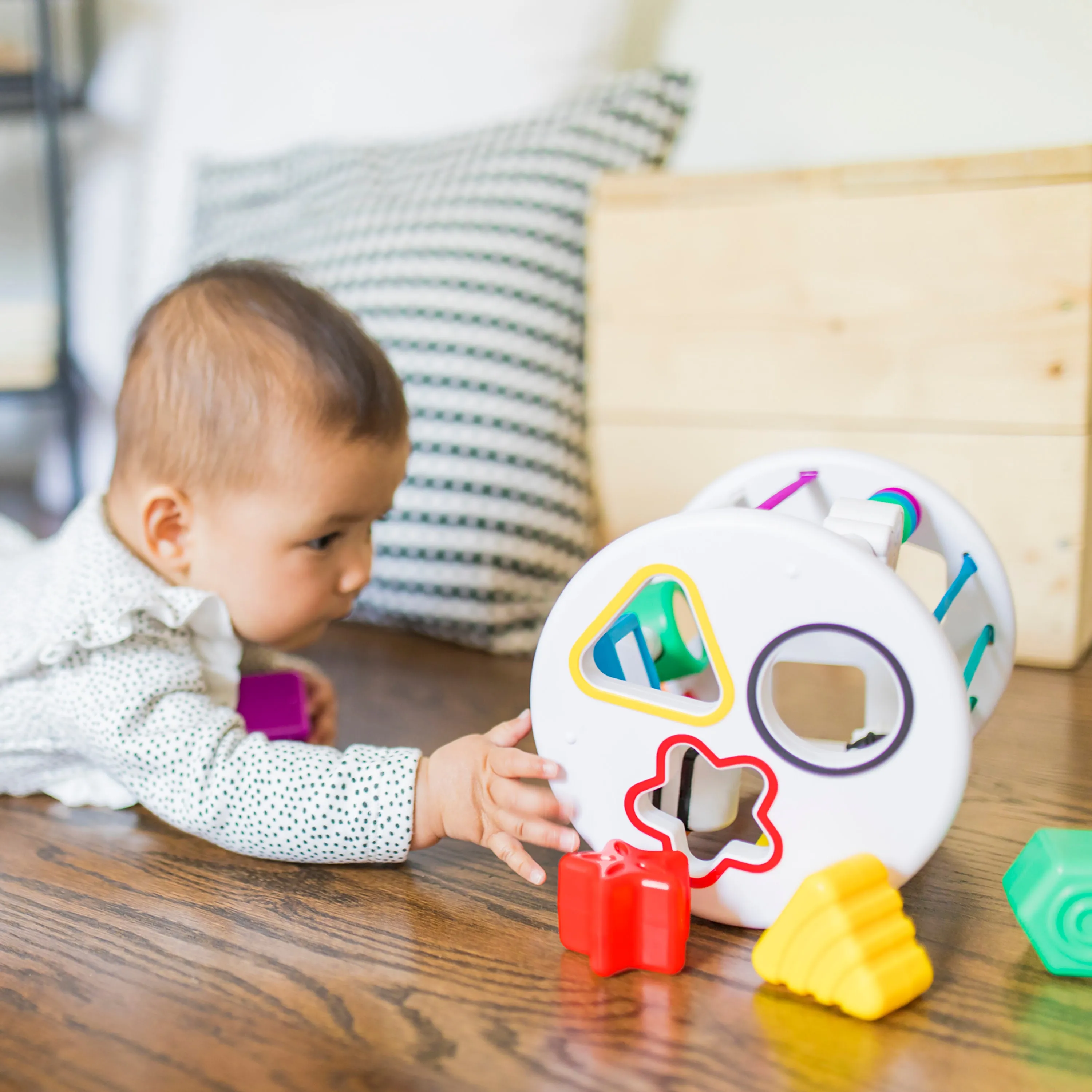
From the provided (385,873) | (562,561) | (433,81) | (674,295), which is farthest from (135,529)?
(433,81)

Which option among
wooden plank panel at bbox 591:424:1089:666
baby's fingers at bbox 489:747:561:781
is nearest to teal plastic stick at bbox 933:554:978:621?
baby's fingers at bbox 489:747:561:781

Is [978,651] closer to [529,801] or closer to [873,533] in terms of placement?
→ [873,533]

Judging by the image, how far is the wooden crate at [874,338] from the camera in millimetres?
1050

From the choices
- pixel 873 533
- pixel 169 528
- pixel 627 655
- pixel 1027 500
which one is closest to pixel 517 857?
pixel 627 655

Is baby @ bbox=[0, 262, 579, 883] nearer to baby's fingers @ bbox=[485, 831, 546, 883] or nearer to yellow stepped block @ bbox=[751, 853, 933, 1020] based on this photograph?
baby's fingers @ bbox=[485, 831, 546, 883]

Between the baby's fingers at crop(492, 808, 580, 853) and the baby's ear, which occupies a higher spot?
the baby's ear

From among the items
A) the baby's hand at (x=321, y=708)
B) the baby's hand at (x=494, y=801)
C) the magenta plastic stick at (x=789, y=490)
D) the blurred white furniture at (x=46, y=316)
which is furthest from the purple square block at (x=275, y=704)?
the blurred white furniture at (x=46, y=316)

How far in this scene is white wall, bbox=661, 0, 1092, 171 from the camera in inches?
48.4

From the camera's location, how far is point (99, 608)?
73 centimetres

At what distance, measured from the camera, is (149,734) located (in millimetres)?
694

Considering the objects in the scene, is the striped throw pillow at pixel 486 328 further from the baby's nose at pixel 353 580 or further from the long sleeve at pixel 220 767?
the long sleeve at pixel 220 767

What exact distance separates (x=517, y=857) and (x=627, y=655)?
0.42 ft

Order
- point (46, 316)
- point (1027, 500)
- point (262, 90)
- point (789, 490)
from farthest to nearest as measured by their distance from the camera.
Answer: point (46, 316), point (262, 90), point (1027, 500), point (789, 490)

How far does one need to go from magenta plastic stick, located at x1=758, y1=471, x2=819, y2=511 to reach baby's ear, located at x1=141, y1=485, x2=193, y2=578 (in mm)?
410
